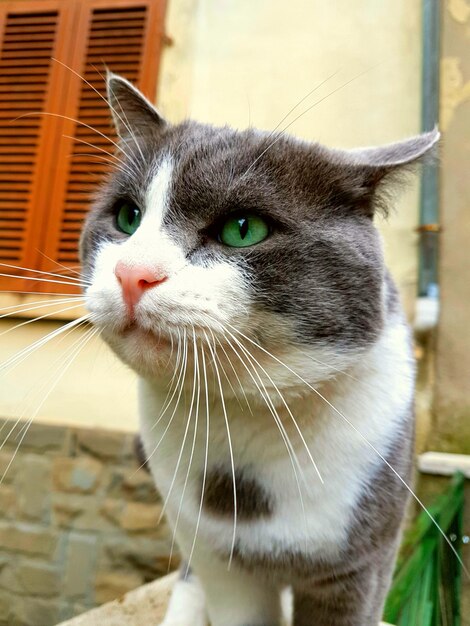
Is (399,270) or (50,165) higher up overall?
(50,165)

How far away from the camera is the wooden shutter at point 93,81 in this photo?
202cm

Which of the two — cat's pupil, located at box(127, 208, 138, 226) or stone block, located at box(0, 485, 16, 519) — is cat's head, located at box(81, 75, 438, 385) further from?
stone block, located at box(0, 485, 16, 519)

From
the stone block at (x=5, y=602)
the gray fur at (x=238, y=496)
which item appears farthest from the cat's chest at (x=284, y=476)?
the stone block at (x=5, y=602)

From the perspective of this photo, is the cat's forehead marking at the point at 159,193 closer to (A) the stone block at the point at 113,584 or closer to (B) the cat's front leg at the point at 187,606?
(B) the cat's front leg at the point at 187,606

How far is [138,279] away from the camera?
1.74ft

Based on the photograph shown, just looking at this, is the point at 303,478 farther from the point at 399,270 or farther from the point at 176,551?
the point at 399,270

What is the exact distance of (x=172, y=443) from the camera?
74cm

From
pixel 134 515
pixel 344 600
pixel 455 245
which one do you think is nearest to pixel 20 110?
pixel 134 515

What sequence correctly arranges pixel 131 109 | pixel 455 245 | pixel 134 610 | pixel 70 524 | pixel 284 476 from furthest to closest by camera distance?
pixel 70 524
pixel 455 245
pixel 134 610
pixel 131 109
pixel 284 476

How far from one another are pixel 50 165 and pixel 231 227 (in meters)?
1.73

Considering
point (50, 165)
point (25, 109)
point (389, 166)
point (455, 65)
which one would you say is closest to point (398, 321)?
point (389, 166)

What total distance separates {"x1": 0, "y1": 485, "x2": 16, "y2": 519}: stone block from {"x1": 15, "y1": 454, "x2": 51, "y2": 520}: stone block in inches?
0.8

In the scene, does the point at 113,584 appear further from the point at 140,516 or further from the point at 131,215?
the point at 131,215

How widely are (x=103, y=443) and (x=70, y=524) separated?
0.32 meters
